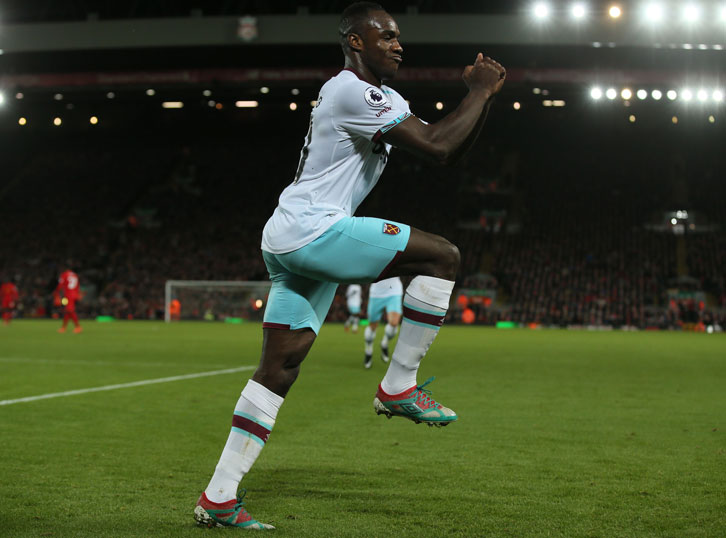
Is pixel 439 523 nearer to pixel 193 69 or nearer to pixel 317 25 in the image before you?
pixel 317 25

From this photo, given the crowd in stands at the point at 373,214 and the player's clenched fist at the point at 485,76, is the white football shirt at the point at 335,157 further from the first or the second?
the crowd in stands at the point at 373,214

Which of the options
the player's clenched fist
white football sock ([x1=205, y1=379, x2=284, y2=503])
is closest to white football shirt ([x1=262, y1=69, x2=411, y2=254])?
the player's clenched fist

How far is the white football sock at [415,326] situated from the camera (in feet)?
12.6

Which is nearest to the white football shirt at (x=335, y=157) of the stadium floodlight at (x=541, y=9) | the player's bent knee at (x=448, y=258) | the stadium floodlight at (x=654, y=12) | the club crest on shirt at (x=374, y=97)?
the club crest on shirt at (x=374, y=97)

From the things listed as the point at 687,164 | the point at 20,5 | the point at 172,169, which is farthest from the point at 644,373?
the point at 172,169

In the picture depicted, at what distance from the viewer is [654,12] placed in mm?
25766

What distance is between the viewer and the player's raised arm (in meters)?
3.60

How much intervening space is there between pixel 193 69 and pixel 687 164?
26.0 m

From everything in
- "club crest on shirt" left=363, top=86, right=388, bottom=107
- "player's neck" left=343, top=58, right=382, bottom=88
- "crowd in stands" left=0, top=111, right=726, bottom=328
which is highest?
"player's neck" left=343, top=58, right=382, bottom=88

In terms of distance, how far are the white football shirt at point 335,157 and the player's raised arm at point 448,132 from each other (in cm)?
7

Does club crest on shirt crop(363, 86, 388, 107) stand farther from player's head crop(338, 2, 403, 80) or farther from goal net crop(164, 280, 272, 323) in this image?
goal net crop(164, 280, 272, 323)

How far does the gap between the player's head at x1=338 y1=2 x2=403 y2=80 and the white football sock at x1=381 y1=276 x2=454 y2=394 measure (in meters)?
1.03

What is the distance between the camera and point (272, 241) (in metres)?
3.84

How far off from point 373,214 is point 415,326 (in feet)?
125
